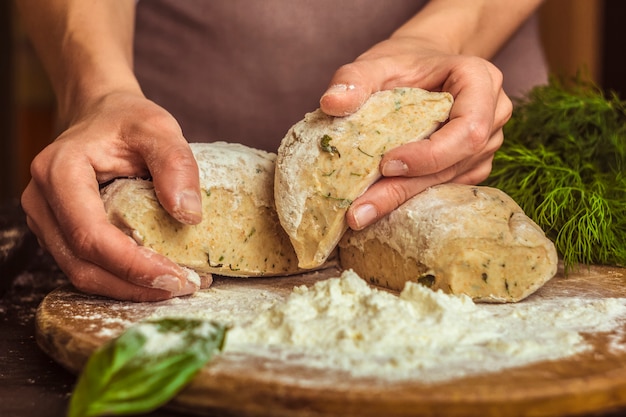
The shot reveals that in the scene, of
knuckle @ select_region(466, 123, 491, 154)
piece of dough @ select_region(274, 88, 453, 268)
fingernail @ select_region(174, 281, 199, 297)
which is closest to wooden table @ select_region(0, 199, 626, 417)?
fingernail @ select_region(174, 281, 199, 297)

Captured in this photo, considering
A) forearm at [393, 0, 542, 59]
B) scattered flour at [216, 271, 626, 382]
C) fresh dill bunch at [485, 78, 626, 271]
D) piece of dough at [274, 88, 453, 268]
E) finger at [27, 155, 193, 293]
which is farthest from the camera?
forearm at [393, 0, 542, 59]

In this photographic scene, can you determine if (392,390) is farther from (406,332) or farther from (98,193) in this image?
(98,193)

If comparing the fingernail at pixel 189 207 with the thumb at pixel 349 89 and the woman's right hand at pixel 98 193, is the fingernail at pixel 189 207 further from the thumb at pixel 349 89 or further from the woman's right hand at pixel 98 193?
the thumb at pixel 349 89

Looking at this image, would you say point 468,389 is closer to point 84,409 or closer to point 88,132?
point 84,409

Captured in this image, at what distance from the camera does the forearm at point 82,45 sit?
5.45 ft

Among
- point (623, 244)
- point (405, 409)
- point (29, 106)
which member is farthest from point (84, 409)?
point (29, 106)

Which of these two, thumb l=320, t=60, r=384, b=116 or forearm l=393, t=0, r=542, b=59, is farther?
forearm l=393, t=0, r=542, b=59

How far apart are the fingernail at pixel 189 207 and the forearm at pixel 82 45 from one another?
0.41 meters

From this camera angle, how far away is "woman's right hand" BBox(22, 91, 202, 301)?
130 centimetres

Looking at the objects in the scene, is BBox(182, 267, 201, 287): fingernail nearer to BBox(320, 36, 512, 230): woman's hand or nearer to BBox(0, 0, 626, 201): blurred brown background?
BBox(320, 36, 512, 230): woman's hand

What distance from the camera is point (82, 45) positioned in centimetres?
176

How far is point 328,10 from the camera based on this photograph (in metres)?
2.06

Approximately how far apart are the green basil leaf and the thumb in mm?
541

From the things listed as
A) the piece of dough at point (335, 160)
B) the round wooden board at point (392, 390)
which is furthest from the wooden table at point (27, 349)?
the piece of dough at point (335, 160)
